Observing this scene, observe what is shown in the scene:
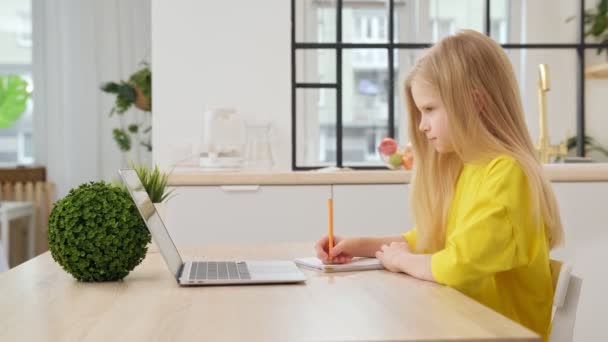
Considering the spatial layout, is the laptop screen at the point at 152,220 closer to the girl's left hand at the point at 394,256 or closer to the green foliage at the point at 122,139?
the girl's left hand at the point at 394,256

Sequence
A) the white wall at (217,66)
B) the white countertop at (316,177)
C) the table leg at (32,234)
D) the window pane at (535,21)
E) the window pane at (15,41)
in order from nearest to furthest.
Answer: the white countertop at (316,177)
the white wall at (217,66)
the window pane at (535,21)
the table leg at (32,234)
the window pane at (15,41)

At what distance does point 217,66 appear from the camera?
131 inches

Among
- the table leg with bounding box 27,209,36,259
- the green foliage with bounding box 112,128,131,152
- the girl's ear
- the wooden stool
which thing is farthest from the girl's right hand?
the table leg with bounding box 27,209,36,259

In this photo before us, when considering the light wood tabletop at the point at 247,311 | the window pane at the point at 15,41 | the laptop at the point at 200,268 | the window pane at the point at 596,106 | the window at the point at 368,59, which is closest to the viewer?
the light wood tabletop at the point at 247,311

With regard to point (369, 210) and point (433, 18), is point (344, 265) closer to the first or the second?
point (369, 210)

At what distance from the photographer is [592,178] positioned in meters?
2.95

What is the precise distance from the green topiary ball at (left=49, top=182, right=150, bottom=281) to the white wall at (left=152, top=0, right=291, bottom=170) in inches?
74.7

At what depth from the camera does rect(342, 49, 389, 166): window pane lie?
14.9ft

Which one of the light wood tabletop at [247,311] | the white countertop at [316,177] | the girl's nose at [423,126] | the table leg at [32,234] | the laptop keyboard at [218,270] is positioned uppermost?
the girl's nose at [423,126]

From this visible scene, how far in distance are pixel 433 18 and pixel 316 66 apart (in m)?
0.89

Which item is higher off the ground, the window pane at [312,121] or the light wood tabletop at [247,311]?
the window pane at [312,121]

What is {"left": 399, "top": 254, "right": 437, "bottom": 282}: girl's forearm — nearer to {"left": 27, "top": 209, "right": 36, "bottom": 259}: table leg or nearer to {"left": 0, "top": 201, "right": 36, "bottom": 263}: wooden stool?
{"left": 0, "top": 201, "right": 36, "bottom": 263}: wooden stool

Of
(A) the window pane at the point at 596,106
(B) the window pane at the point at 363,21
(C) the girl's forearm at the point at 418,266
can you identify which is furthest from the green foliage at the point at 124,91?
(C) the girl's forearm at the point at 418,266

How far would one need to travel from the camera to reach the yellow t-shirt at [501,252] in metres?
1.36
